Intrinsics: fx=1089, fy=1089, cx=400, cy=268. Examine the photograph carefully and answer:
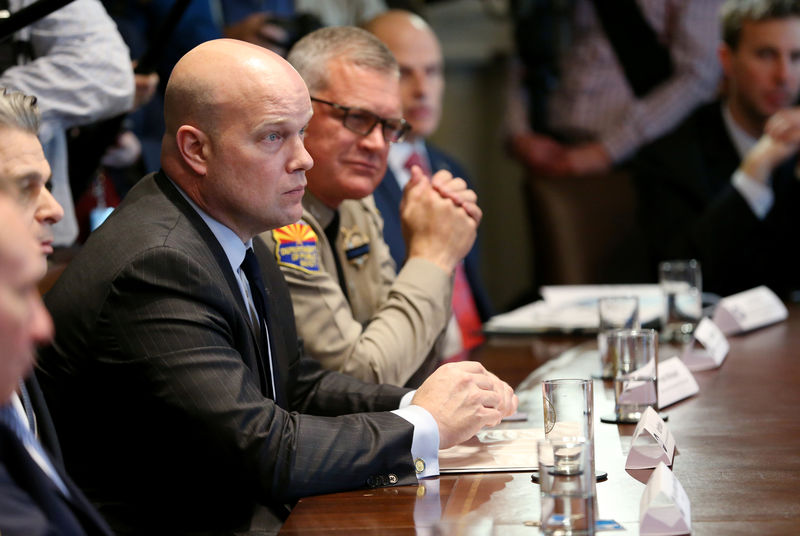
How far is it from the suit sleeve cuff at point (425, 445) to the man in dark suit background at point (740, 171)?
2120mm

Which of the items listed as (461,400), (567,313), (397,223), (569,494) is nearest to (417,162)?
(397,223)

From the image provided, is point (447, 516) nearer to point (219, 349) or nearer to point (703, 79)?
point (219, 349)

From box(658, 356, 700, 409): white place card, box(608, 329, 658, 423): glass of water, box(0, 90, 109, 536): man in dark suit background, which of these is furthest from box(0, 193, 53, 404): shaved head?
box(658, 356, 700, 409): white place card

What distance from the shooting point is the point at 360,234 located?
7.12 feet

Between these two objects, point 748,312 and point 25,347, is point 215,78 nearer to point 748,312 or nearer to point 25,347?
point 25,347

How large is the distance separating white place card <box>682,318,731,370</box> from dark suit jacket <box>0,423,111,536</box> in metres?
1.34

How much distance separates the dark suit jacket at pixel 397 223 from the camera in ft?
8.70

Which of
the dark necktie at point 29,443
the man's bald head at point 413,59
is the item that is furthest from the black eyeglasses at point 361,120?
the man's bald head at point 413,59

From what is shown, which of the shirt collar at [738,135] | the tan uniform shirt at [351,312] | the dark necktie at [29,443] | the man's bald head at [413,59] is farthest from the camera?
the shirt collar at [738,135]

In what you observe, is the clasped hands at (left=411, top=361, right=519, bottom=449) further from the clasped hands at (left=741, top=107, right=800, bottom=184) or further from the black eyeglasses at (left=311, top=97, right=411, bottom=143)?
the clasped hands at (left=741, top=107, right=800, bottom=184)

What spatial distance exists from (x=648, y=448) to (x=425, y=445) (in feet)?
0.91

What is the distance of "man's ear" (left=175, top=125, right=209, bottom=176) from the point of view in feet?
4.87

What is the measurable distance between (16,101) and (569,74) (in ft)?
11.7

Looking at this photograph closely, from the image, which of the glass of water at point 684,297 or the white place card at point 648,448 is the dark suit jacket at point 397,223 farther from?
the white place card at point 648,448
